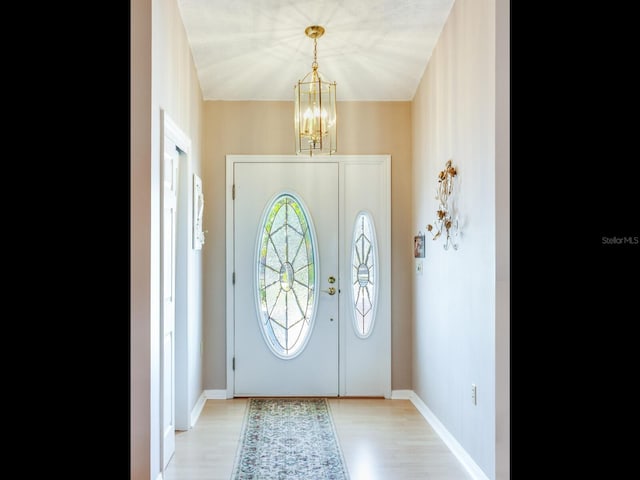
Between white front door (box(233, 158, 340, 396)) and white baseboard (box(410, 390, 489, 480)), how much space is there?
2.46ft

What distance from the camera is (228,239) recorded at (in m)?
4.66

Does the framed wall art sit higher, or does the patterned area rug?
the framed wall art

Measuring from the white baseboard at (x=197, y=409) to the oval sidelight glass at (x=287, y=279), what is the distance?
0.72 metres

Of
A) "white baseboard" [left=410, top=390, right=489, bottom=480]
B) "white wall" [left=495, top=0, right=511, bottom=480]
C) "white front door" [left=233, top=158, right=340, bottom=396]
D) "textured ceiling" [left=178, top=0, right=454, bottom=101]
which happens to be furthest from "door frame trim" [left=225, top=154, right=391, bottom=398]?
"white wall" [left=495, top=0, right=511, bottom=480]

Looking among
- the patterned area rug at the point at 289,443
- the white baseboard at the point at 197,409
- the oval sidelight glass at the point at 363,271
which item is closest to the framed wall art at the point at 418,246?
the oval sidelight glass at the point at 363,271

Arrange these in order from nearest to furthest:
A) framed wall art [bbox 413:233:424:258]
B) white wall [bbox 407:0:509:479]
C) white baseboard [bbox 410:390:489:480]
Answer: white wall [bbox 407:0:509:479], white baseboard [bbox 410:390:489:480], framed wall art [bbox 413:233:424:258]

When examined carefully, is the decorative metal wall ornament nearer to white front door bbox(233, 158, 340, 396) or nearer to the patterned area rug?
white front door bbox(233, 158, 340, 396)

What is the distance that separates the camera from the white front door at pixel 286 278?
15.3 ft

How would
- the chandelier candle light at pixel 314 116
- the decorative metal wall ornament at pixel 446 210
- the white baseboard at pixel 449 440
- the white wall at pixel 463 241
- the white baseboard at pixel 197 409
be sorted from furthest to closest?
the white baseboard at pixel 197 409
the chandelier candle light at pixel 314 116
the decorative metal wall ornament at pixel 446 210
the white baseboard at pixel 449 440
the white wall at pixel 463 241

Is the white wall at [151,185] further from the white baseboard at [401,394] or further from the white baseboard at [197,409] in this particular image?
the white baseboard at [401,394]

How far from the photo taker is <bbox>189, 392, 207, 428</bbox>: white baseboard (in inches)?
156
